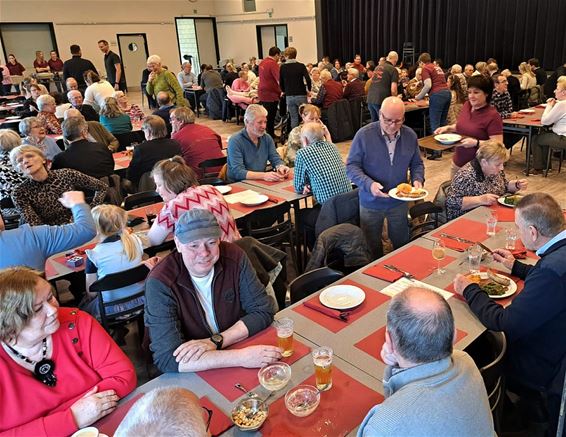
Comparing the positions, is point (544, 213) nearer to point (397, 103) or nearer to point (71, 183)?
point (397, 103)

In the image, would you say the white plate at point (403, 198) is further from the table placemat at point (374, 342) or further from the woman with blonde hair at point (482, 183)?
the table placemat at point (374, 342)

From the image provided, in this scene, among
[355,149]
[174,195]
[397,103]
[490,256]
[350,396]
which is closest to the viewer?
[350,396]

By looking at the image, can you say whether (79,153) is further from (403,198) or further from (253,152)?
(403,198)

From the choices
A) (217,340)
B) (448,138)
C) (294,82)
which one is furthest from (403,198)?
(294,82)

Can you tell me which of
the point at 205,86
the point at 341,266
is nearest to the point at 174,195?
the point at 341,266

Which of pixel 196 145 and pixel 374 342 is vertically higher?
pixel 196 145

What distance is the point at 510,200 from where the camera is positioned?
3.48 meters

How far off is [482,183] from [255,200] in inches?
70.3

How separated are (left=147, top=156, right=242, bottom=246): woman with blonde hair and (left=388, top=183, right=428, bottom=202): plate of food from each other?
Result: 127 cm

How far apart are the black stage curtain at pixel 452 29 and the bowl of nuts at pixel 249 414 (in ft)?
44.0

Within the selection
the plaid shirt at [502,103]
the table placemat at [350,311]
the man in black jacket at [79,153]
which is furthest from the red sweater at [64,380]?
the plaid shirt at [502,103]

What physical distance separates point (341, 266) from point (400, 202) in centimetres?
99

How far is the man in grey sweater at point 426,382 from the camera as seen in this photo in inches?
52.2

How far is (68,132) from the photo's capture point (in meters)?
4.66
